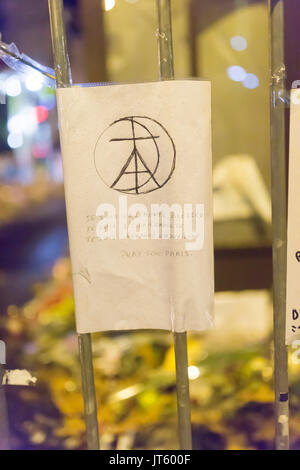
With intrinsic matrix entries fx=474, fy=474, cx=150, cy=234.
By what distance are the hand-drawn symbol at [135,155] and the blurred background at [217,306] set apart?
794mm

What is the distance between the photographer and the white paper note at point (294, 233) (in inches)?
31.3

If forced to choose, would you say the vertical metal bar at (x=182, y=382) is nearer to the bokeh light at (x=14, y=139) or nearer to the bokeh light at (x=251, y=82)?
the bokeh light at (x=14, y=139)

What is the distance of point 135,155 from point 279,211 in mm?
281

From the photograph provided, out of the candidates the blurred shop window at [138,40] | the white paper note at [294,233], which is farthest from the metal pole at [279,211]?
the blurred shop window at [138,40]

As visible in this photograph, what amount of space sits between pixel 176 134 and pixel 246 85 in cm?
193

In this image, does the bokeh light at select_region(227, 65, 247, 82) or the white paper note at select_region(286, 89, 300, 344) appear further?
the bokeh light at select_region(227, 65, 247, 82)

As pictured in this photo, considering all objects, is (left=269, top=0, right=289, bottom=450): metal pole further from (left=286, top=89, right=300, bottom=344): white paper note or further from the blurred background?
the blurred background

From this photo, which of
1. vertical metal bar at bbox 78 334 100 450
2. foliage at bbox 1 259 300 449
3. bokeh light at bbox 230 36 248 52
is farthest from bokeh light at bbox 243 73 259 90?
vertical metal bar at bbox 78 334 100 450

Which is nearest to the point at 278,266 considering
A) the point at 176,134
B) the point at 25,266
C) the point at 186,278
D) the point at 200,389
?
the point at 186,278

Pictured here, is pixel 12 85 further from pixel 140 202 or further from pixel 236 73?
pixel 236 73

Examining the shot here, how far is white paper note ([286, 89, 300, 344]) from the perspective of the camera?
794mm

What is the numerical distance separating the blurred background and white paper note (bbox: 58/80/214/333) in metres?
0.65

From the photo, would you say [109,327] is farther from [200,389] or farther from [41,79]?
[200,389]
